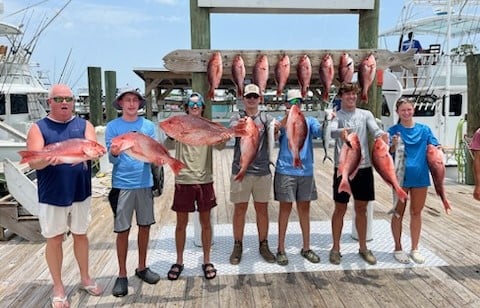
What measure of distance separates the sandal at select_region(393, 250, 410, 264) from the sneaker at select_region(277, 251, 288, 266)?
111 cm

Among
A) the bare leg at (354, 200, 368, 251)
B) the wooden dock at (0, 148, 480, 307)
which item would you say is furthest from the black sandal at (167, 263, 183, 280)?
the bare leg at (354, 200, 368, 251)

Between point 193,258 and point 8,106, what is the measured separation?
1456 cm

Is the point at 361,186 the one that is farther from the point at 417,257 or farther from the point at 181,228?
the point at 181,228

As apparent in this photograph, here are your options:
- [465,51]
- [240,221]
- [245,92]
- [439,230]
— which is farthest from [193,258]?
[465,51]

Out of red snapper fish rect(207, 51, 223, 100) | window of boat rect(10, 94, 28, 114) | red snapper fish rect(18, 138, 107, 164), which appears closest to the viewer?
red snapper fish rect(18, 138, 107, 164)

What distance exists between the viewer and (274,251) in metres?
4.38

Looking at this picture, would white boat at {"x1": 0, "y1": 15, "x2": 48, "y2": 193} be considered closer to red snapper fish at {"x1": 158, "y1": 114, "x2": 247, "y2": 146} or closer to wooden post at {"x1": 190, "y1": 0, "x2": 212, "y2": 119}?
wooden post at {"x1": 190, "y1": 0, "x2": 212, "y2": 119}

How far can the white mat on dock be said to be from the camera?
13.0 ft

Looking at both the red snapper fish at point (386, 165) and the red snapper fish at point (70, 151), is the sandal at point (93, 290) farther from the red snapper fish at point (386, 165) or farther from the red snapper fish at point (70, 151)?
the red snapper fish at point (386, 165)

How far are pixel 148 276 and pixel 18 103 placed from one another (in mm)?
15428

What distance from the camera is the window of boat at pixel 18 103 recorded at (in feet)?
53.1

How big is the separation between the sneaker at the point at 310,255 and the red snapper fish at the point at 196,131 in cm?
172

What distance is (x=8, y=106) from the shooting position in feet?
51.8

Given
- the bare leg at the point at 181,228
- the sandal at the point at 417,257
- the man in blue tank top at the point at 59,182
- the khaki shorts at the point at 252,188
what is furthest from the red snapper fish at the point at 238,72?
the sandal at the point at 417,257
